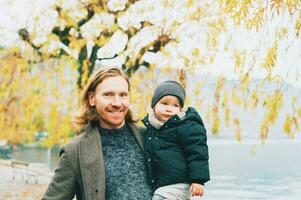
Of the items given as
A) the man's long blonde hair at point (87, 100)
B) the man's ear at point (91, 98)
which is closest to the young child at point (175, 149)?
the man's long blonde hair at point (87, 100)

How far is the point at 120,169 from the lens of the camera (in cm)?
217

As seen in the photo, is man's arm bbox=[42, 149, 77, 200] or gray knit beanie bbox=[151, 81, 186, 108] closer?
man's arm bbox=[42, 149, 77, 200]

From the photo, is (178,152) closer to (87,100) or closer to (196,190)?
(196,190)

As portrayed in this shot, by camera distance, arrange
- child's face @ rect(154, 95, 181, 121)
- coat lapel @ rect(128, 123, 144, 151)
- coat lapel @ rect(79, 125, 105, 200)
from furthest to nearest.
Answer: child's face @ rect(154, 95, 181, 121) → coat lapel @ rect(128, 123, 144, 151) → coat lapel @ rect(79, 125, 105, 200)

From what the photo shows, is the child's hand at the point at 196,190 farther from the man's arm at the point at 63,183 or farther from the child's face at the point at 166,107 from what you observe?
the man's arm at the point at 63,183

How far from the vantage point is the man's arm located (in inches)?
86.9

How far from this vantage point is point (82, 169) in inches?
85.7

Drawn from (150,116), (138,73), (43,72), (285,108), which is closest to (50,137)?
(43,72)

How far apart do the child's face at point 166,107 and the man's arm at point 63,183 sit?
1.24 ft

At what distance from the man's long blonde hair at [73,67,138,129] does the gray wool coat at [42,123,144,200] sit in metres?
0.03

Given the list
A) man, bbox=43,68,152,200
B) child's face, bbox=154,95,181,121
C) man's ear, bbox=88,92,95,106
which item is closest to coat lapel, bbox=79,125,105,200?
man, bbox=43,68,152,200

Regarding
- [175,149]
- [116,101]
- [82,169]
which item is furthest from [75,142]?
[175,149]

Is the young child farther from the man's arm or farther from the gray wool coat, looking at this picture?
the man's arm

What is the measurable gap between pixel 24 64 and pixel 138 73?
4.52 ft
